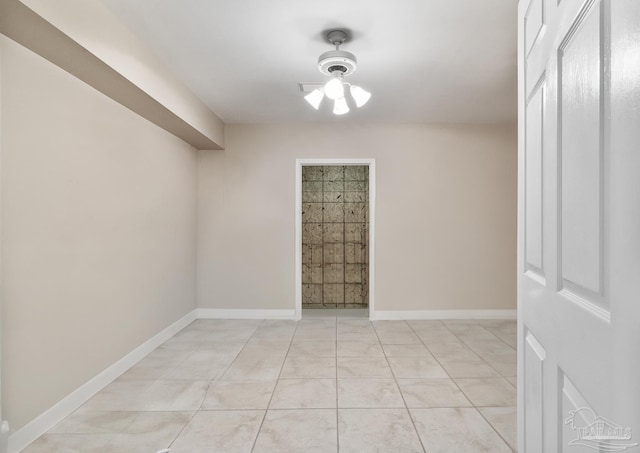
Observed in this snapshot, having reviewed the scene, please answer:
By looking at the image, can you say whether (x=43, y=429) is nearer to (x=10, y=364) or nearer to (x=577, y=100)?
(x=10, y=364)

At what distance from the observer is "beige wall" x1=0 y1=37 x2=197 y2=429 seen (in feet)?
6.51

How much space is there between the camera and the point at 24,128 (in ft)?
6.72

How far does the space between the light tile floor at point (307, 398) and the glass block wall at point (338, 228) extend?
1828mm

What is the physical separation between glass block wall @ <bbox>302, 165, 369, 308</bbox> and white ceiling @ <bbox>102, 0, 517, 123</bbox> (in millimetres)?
1908

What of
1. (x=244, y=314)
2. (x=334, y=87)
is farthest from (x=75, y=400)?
(x=334, y=87)

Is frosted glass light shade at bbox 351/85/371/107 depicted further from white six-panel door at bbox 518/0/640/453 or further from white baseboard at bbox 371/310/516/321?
white baseboard at bbox 371/310/516/321

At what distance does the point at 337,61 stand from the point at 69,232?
2.12m

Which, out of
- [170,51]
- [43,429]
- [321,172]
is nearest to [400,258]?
[321,172]

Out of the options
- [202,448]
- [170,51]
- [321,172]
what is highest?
[170,51]

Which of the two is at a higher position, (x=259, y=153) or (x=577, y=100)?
(x=259, y=153)

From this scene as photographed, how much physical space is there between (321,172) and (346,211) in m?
0.73

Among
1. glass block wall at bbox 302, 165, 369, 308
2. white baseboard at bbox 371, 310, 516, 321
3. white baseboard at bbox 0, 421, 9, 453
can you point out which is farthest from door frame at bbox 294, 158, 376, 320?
white baseboard at bbox 0, 421, 9, 453

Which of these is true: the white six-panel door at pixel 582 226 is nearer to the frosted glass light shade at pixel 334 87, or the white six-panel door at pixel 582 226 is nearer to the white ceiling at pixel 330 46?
the white ceiling at pixel 330 46

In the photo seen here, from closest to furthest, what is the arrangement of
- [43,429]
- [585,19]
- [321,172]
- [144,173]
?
[585,19] → [43,429] → [144,173] → [321,172]
